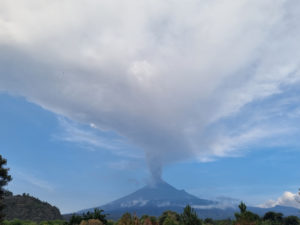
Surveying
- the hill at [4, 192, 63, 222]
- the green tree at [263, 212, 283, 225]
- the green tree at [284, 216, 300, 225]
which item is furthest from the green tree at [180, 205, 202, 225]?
the hill at [4, 192, 63, 222]

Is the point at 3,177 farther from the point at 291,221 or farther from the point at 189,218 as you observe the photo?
the point at 291,221

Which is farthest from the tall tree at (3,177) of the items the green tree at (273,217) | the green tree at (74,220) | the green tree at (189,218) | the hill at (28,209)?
the green tree at (273,217)

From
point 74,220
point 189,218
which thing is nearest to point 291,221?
point 189,218

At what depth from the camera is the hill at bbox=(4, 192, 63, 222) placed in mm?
104562

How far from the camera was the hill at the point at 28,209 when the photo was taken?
4117 inches

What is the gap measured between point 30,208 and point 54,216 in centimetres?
961

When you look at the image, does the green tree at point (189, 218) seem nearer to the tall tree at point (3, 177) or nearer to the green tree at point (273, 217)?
the tall tree at point (3, 177)

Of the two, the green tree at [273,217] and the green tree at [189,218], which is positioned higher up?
the green tree at [273,217]

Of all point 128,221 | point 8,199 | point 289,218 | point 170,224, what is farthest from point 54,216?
point 128,221

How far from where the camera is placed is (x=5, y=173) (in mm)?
40906

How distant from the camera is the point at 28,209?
358 ft

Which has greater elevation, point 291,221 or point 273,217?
point 273,217

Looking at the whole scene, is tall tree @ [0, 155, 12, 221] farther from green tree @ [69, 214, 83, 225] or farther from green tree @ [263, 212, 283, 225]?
green tree @ [263, 212, 283, 225]

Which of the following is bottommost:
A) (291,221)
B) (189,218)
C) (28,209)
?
(189,218)
